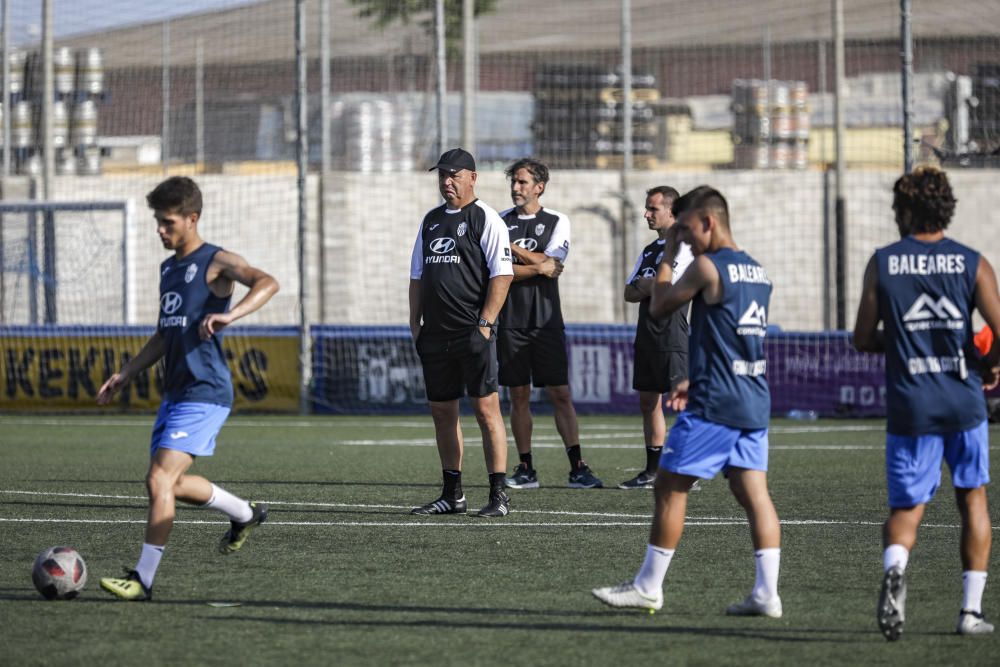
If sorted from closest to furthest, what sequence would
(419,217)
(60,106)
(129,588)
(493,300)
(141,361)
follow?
(129,588), (141,361), (493,300), (60,106), (419,217)

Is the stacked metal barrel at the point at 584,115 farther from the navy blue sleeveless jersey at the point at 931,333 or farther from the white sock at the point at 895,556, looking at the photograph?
the white sock at the point at 895,556

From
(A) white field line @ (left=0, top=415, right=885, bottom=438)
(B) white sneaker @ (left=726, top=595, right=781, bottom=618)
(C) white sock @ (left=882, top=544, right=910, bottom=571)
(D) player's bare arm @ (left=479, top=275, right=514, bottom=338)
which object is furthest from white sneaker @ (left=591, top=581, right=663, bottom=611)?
(A) white field line @ (left=0, top=415, right=885, bottom=438)

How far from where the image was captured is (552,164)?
27.4 metres

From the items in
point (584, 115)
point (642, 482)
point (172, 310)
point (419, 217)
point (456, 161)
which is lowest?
point (642, 482)

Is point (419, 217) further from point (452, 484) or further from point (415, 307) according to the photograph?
point (452, 484)

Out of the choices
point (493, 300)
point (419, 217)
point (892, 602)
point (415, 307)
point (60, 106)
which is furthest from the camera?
point (419, 217)

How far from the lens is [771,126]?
28156 mm

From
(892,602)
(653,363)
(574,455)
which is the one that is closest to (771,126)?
(653,363)

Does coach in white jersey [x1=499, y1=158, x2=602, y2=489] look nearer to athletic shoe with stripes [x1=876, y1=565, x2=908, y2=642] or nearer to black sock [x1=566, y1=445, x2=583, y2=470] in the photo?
black sock [x1=566, y1=445, x2=583, y2=470]

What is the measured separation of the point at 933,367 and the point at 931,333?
0.13m

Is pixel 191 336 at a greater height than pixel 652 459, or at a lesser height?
greater

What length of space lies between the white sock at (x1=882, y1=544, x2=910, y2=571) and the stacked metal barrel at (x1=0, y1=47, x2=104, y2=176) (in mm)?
20136

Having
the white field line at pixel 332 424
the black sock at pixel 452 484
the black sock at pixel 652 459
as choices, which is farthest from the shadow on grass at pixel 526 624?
the white field line at pixel 332 424

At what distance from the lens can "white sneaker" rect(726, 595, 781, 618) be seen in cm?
667
